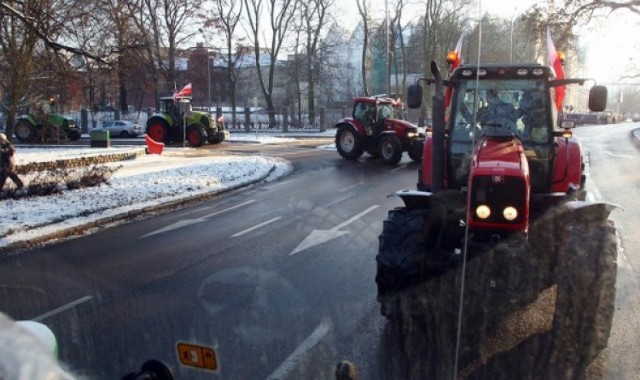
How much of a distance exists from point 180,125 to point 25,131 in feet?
30.0

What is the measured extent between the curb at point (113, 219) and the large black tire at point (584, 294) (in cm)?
760

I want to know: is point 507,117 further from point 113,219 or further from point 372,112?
point 372,112

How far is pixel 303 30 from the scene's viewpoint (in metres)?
52.6

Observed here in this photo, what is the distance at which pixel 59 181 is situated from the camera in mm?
13484

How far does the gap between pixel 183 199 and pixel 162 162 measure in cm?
707

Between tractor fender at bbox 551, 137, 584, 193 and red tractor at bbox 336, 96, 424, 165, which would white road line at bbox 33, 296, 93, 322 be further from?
red tractor at bbox 336, 96, 424, 165

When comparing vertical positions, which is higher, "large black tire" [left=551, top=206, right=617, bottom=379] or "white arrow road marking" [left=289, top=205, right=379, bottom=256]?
"large black tire" [left=551, top=206, right=617, bottom=379]

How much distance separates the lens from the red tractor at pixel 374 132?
21.8m

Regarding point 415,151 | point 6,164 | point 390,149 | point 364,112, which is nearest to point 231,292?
point 6,164

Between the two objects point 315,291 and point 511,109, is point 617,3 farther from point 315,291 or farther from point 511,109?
point 315,291

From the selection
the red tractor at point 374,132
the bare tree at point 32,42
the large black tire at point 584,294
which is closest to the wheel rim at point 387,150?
the red tractor at point 374,132

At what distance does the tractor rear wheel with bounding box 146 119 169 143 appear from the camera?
31125 mm

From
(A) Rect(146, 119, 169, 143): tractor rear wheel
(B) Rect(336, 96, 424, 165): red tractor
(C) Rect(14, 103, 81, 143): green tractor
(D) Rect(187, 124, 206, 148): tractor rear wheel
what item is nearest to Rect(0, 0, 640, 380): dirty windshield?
(B) Rect(336, 96, 424, 165): red tractor

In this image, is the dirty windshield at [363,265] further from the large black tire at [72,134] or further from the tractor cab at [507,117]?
the large black tire at [72,134]
